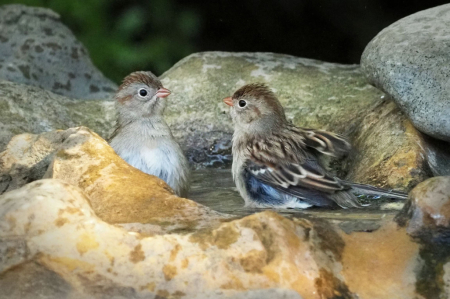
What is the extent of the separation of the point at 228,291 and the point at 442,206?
1063 mm

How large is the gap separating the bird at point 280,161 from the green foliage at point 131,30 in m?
3.70

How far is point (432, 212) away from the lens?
10.5ft

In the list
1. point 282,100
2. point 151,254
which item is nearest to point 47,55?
point 282,100

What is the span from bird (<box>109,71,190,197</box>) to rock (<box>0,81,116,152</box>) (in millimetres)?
726

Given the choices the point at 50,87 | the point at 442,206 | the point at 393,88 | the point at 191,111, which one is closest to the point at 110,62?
the point at 50,87

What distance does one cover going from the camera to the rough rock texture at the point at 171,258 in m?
2.82

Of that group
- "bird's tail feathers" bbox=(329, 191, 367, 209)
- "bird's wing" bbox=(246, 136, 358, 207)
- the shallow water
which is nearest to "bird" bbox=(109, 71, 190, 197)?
the shallow water

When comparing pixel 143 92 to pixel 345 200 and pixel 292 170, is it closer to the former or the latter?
pixel 292 170

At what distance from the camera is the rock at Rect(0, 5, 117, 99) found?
749 cm

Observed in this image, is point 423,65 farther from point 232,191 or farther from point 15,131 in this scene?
point 15,131

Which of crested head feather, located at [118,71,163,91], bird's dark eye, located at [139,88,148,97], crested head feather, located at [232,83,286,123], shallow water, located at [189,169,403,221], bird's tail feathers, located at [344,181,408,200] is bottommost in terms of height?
shallow water, located at [189,169,403,221]

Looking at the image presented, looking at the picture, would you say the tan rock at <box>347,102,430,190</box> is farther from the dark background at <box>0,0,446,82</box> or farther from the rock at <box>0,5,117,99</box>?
the dark background at <box>0,0,446,82</box>

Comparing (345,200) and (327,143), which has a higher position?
(327,143)

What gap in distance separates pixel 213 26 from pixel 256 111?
429 centimetres
